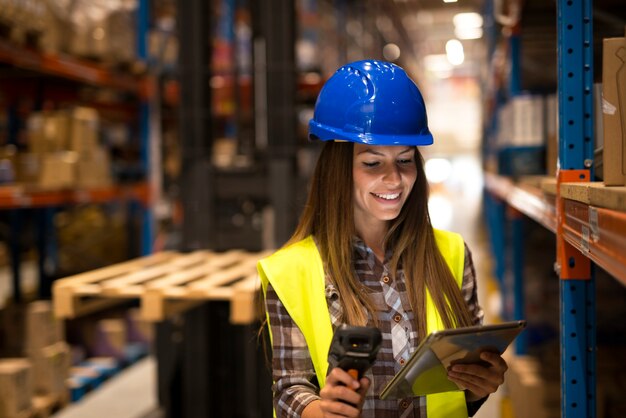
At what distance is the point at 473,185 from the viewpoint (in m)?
22.1

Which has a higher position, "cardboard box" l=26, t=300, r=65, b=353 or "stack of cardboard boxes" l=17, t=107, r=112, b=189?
"stack of cardboard boxes" l=17, t=107, r=112, b=189

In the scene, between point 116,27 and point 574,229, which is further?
point 116,27

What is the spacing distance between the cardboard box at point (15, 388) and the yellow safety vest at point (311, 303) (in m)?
2.93

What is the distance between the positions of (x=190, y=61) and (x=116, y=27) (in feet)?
8.17

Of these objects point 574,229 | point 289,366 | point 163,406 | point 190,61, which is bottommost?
point 163,406

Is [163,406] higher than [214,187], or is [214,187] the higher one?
[214,187]

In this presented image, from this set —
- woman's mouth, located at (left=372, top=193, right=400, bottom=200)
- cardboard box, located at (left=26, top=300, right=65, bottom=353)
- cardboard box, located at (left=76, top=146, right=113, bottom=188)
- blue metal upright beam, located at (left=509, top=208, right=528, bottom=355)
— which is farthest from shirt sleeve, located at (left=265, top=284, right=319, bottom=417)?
cardboard box, located at (left=76, top=146, right=113, bottom=188)

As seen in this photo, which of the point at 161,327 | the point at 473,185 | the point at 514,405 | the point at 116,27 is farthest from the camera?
the point at 473,185

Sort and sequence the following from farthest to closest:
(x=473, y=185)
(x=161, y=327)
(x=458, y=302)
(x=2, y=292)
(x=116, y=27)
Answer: (x=473, y=185) → (x=2, y=292) → (x=116, y=27) → (x=161, y=327) → (x=458, y=302)

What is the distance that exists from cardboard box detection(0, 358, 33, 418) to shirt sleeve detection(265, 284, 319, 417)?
2920mm

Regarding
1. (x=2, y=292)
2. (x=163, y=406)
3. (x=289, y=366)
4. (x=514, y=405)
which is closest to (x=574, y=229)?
(x=289, y=366)

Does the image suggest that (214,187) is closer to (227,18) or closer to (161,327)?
(161,327)

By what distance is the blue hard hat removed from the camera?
6.30 feet

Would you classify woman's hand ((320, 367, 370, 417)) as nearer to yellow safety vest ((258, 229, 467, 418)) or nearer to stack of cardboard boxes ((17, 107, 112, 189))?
yellow safety vest ((258, 229, 467, 418))
